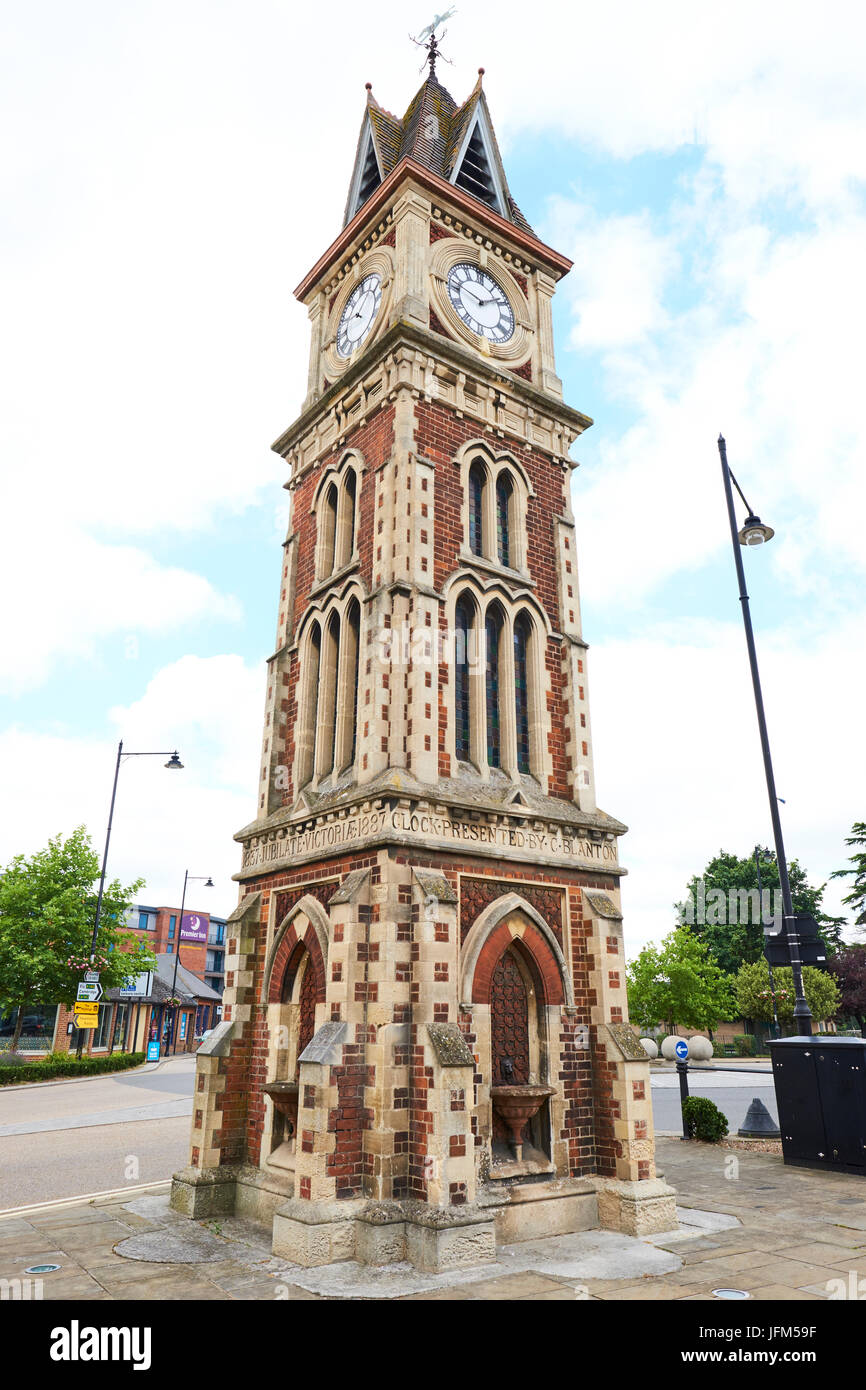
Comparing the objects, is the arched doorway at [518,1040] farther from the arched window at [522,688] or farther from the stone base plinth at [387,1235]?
the arched window at [522,688]

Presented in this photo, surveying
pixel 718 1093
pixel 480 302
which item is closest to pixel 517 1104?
pixel 480 302

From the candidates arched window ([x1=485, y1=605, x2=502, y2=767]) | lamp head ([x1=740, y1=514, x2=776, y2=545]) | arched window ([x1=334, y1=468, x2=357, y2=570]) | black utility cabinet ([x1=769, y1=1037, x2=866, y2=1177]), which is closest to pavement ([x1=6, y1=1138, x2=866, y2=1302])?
black utility cabinet ([x1=769, y1=1037, x2=866, y2=1177])

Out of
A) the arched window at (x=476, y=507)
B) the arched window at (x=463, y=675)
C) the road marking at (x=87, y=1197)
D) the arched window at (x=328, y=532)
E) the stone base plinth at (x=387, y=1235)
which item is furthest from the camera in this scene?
the arched window at (x=328, y=532)

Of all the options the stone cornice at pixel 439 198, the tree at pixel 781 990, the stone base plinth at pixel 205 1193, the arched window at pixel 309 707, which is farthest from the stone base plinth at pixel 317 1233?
the tree at pixel 781 990

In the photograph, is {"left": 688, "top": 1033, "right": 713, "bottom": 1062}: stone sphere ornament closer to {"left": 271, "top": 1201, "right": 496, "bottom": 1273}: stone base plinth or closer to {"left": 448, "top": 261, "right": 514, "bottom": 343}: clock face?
{"left": 271, "top": 1201, "right": 496, "bottom": 1273}: stone base plinth

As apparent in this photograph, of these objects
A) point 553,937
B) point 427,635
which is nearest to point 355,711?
point 427,635

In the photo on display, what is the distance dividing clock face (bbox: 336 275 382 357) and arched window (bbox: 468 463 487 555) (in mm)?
3789

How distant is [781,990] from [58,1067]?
118ft

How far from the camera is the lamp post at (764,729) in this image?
15723 mm

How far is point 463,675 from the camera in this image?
44.3ft

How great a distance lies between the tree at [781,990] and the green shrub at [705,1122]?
32487 millimetres

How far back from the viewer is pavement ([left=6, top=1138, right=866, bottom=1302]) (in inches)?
331
